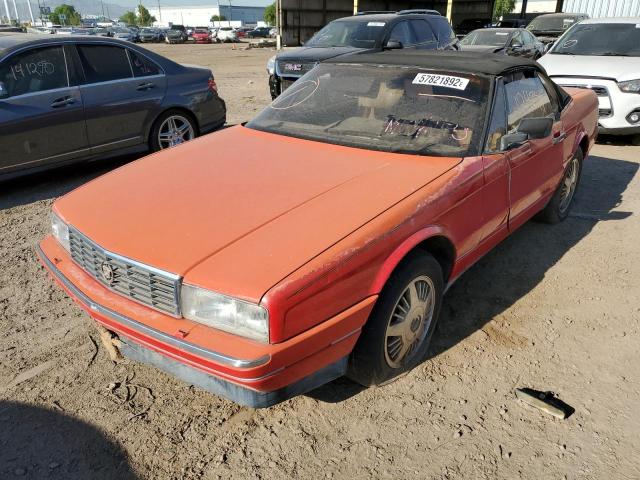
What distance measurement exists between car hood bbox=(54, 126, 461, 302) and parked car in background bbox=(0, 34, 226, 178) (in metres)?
2.64

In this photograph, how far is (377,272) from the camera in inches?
89.0

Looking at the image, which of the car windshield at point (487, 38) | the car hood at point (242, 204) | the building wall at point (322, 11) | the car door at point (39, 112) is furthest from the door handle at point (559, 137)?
the building wall at point (322, 11)

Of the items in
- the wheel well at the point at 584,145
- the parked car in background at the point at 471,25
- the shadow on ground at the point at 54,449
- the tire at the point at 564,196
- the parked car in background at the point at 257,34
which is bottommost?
the parked car in background at the point at 257,34

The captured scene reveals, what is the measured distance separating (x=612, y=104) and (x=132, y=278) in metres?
6.91

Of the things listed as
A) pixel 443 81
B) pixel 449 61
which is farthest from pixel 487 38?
pixel 443 81

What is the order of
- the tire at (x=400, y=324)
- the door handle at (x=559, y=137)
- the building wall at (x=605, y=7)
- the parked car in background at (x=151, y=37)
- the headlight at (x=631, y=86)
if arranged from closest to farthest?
the tire at (x=400, y=324) → the door handle at (x=559, y=137) → the headlight at (x=631, y=86) → the building wall at (x=605, y=7) → the parked car in background at (x=151, y=37)

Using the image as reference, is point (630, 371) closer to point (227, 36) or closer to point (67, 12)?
point (227, 36)

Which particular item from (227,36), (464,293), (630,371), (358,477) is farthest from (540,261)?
(227,36)

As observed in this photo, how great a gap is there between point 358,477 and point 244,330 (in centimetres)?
80

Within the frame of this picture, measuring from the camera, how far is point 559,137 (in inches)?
158

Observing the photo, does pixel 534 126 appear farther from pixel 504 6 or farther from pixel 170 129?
pixel 504 6

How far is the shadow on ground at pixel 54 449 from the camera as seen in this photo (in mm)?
2160

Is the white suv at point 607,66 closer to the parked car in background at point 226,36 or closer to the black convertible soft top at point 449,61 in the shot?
the black convertible soft top at point 449,61

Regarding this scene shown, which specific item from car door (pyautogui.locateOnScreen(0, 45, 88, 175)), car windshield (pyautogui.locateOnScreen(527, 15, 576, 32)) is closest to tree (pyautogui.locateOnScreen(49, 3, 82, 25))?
car windshield (pyautogui.locateOnScreen(527, 15, 576, 32))
